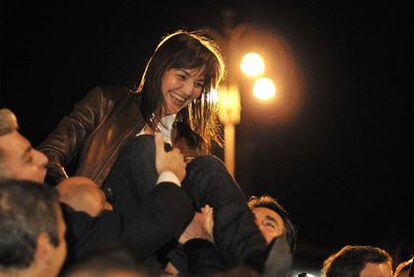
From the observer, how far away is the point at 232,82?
8.94 meters

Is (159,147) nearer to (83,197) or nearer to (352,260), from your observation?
(83,197)

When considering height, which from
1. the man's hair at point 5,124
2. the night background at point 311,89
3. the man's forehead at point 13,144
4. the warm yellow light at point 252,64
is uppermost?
the man's hair at point 5,124

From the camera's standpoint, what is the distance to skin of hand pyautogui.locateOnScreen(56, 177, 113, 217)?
390 centimetres

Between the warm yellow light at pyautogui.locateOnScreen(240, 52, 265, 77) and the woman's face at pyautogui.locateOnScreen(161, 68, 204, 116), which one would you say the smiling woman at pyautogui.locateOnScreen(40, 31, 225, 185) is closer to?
the woman's face at pyautogui.locateOnScreen(161, 68, 204, 116)

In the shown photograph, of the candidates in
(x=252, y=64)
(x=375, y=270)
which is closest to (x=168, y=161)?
(x=375, y=270)

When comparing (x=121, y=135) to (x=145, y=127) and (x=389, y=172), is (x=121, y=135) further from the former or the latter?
(x=389, y=172)

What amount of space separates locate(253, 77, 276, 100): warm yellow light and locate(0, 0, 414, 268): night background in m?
4.98

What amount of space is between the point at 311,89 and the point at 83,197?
15079mm

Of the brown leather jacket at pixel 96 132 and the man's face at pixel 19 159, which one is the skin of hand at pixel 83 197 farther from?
the brown leather jacket at pixel 96 132

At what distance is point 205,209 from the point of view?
434 centimetres

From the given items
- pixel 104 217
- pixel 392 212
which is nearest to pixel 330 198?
pixel 392 212

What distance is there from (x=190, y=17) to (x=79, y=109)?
970 cm

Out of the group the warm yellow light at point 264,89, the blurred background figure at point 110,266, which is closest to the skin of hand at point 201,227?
the blurred background figure at point 110,266

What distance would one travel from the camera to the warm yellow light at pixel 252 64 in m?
9.25
